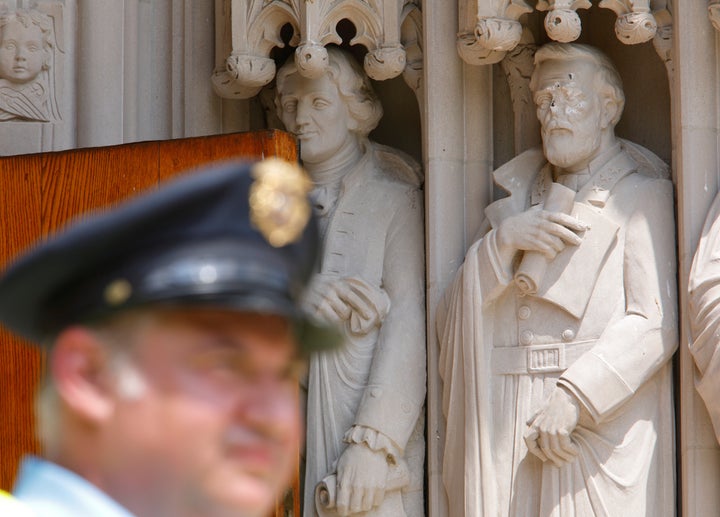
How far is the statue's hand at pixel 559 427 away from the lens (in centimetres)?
431

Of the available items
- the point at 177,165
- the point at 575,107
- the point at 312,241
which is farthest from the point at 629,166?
the point at 312,241

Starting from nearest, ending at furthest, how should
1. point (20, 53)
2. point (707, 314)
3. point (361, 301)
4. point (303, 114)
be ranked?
1. point (707, 314)
2. point (361, 301)
3. point (303, 114)
4. point (20, 53)

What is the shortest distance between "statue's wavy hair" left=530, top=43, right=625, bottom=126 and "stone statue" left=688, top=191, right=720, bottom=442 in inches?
16.2

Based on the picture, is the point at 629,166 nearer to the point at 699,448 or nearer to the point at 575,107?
the point at 575,107

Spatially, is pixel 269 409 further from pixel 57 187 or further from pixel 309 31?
pixel 309 31

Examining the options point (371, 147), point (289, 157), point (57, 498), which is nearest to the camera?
point (57, 498)

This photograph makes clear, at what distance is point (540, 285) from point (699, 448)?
56 cm

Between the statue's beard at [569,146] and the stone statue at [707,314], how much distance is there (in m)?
0.36

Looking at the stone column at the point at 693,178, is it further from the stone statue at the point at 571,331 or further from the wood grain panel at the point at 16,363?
the wood grain panel at the point at 16,363

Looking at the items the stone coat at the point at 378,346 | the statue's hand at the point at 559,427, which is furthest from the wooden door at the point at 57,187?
the statue's hand at the point at 559,427

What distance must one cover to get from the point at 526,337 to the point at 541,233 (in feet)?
0.87

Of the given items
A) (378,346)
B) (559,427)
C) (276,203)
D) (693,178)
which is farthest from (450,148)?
(276,203)

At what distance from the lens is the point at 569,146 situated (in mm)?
4480

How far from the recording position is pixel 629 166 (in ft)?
14.9
